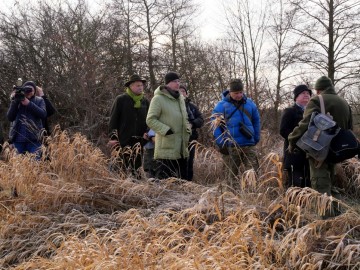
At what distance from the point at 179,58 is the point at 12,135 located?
885 centimetres

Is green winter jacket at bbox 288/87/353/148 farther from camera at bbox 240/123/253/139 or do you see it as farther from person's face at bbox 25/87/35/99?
person's face at bbox 25/87/35/99

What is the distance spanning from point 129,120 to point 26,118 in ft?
4.55

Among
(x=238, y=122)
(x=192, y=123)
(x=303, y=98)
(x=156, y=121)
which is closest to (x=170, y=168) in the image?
(x=156, y=121)

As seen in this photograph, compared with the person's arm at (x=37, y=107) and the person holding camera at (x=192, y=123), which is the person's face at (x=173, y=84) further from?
the person's arm at (x=37, y=107)

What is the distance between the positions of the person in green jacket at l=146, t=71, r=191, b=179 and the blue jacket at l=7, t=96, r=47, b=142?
1.71m

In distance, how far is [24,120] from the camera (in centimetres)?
609

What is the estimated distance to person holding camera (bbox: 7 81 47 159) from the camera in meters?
6.11

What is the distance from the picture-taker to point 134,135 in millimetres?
6199

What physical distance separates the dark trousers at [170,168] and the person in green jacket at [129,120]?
58 cm

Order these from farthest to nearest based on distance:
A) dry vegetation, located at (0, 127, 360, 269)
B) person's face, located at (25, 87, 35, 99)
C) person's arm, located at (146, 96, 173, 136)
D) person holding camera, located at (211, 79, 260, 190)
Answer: person's face, located at (25, 87, 35, 99) → person holding camera, located at (211, 79, 260, 190) → person's arm, located at (146, 96, 173, 136) → dry vegetation, located at (0, 127, 360, 269)

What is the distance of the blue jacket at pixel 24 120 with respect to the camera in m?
6.13

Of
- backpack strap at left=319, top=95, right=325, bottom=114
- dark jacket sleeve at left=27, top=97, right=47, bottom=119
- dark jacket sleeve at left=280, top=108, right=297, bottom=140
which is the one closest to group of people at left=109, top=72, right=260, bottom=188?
dark jacket sleeve at left=280, top=108, right=297, bottom=140

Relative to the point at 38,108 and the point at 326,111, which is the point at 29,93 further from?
the point at 326,111

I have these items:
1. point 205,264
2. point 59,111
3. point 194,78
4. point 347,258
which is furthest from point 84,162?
point 194,78
